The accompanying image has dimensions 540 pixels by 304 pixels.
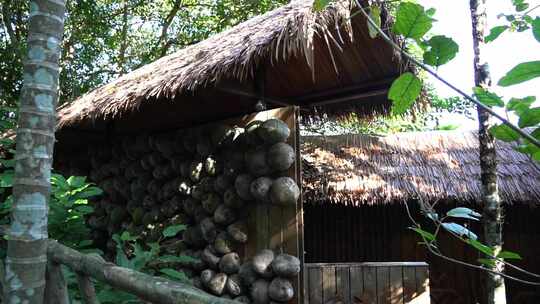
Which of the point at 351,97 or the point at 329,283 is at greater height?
the point at 351,97

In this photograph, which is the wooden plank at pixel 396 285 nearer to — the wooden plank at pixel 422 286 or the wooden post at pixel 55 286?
the wooden plank at pixel 422 286

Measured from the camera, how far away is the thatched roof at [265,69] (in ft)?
8.20

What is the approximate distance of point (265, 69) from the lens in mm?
3201

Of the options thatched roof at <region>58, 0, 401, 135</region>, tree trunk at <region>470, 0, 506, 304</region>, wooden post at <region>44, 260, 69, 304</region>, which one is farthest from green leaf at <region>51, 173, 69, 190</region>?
tree trunk at <region>470, 0, 506, 304</region>

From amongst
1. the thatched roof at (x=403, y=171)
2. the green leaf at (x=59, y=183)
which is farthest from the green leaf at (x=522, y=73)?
the thatched roof at (x=403, y=171)

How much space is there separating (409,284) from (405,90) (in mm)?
2148

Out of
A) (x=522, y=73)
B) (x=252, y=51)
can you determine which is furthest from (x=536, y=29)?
(x=252, y=51)

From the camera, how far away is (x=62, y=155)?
5039mm

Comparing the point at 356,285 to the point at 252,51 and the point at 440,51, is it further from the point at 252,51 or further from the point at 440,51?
the point at 440,51

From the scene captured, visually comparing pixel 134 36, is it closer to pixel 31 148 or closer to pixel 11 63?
pixel 11 63

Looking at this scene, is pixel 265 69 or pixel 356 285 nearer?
pixel 356 285

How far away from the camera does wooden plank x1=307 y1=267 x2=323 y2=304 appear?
103 inches

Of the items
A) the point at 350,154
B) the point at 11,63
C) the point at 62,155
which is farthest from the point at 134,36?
the point at 350,154

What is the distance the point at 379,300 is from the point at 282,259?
63cm
